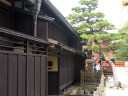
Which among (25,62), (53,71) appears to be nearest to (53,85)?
(53,71)

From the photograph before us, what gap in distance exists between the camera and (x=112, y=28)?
696 inches

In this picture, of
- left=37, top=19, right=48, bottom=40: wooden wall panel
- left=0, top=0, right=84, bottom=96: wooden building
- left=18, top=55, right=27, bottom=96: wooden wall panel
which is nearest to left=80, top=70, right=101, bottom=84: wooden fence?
left=0, top=0, right=84, bottom=96: wooden building

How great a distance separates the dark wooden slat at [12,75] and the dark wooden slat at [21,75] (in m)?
0.27

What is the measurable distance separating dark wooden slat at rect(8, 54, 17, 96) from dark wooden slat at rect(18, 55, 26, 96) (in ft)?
0.89

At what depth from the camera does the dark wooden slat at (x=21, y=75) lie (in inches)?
252

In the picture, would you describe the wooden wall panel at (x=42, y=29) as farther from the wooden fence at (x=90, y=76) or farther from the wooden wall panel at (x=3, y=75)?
the wooden fence at (x=90, y=76)

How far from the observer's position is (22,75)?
660cm

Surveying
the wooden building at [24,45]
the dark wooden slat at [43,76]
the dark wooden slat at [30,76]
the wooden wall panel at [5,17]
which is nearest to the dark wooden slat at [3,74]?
the wooden building at [24,45]

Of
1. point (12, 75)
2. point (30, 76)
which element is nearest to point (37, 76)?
point (30, 76)

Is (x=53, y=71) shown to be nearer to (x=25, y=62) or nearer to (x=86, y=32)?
(x=25, y=62)

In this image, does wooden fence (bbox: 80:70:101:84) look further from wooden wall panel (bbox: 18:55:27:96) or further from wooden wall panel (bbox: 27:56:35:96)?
wooden wall panel (bbox: 18:55:27:96)

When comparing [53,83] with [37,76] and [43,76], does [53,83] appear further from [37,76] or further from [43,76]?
[37,76]

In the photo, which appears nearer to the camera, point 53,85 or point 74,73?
point 53,85

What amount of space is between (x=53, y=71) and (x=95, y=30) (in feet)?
24.7
